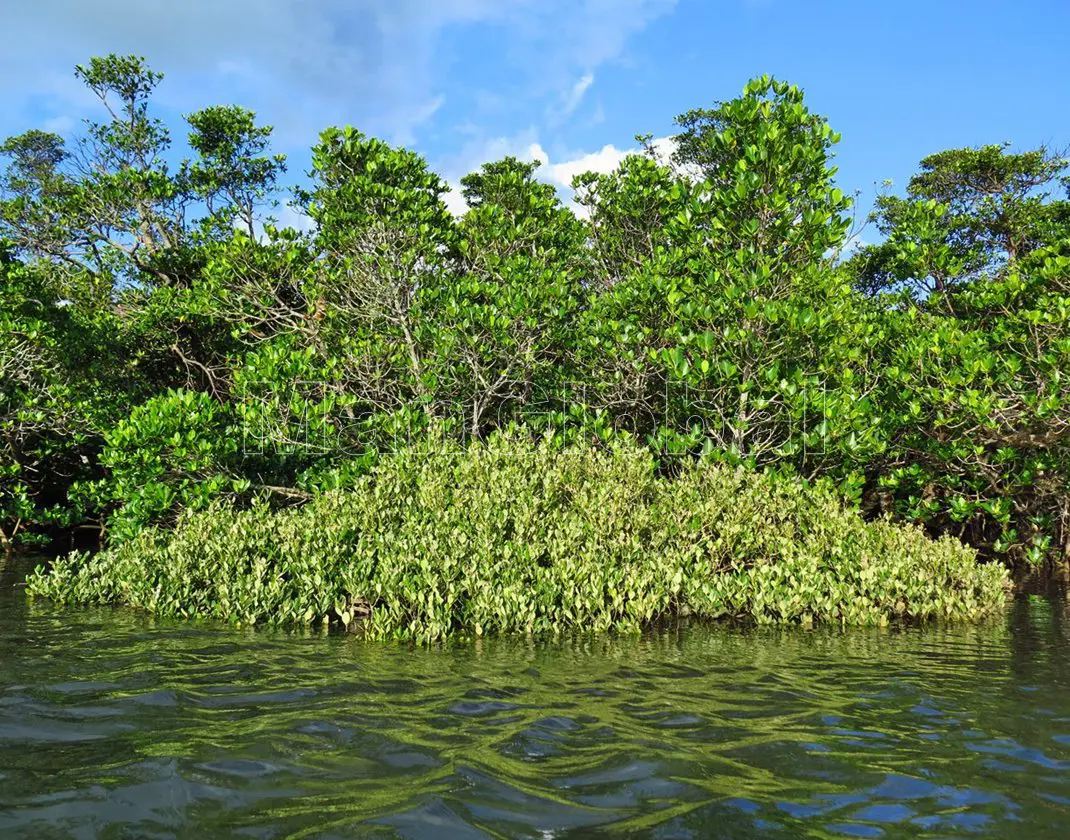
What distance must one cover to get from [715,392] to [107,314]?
16.7 meters

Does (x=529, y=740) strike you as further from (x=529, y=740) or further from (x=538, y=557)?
(x=538, y=557)

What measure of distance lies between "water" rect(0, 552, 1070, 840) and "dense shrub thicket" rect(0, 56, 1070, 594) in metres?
4.82

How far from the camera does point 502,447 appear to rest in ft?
44.3

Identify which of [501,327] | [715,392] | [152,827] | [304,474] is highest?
[501,327]

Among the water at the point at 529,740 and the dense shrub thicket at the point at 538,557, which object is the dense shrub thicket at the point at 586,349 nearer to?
the dense shrub thicket at the point at 538,557

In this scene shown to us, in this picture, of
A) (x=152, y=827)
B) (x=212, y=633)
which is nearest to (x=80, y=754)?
(x=152, y=827)

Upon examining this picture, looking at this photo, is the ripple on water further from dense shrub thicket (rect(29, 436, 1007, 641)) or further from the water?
dense shrub thicket (rect(29, 436, 1007, 641))

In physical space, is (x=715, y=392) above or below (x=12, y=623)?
above

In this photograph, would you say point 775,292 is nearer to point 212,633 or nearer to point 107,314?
point 212,633

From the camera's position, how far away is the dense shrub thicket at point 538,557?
11227 millimetres

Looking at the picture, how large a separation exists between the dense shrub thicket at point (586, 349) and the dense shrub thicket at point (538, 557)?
2.51 ft

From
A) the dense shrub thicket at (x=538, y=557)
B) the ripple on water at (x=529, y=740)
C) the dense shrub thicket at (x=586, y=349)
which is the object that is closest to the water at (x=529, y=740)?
the ripple on water at (x=529, y=740)

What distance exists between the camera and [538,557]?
1188cm

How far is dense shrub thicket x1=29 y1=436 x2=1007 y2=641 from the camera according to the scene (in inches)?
442
